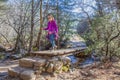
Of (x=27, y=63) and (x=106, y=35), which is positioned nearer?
(x=27, y=63)

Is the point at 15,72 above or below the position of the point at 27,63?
below

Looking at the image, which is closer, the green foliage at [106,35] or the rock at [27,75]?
the rock at [27,75]

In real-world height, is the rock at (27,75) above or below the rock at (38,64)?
below

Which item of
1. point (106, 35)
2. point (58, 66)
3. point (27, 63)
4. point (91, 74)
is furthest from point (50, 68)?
point (106, 35)

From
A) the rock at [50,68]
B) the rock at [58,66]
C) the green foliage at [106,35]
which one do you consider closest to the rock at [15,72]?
the rock at [50,68]

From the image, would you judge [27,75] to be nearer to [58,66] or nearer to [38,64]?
[38,64]

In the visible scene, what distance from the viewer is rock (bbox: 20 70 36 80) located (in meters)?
5.66

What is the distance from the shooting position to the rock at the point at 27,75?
5660 mm

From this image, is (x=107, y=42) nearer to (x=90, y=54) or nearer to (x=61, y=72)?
(x=90, y=54)

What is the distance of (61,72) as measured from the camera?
6391 mm

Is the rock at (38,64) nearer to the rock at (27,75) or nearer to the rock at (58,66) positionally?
the rock at (27,75)

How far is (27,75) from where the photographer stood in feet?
18.7

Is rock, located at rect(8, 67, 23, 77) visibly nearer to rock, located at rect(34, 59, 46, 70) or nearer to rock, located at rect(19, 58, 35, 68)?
rock, located at rect(19, 58, 35, 68)

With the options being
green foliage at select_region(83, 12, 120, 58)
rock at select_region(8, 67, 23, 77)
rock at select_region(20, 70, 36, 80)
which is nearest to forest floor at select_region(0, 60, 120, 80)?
rock at select_region(8, 67, 23, 77)
